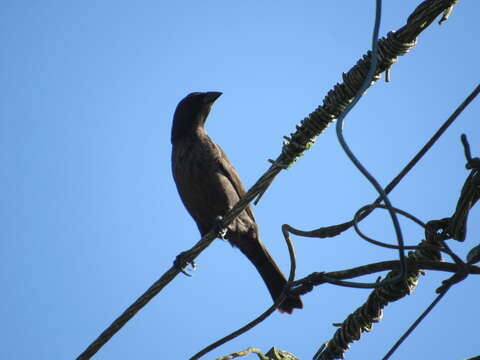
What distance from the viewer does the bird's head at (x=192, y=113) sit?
674 centimetres

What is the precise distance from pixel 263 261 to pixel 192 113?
6.58 feet

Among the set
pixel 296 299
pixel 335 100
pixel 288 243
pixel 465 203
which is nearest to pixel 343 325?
pixel 288 243

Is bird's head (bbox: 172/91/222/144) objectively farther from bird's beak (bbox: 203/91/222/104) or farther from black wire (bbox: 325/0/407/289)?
black wire (bbox: 325/0/407/289)

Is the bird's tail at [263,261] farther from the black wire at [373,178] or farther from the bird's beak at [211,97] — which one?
the black wire at [373,178]

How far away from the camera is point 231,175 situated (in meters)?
6.35

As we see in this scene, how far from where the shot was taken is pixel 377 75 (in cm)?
282

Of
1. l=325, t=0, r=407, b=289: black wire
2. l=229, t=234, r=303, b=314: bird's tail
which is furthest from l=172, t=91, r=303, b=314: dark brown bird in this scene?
l=325, t=0, r=407, b=289: black wire

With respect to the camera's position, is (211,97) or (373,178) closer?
(373,178)

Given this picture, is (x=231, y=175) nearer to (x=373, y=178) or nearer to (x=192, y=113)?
(x=192, y=113)

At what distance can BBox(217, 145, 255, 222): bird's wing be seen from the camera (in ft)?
20.6

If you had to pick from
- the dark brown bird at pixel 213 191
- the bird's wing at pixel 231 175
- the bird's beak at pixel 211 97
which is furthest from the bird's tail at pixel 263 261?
the bird's beak at pixel 211 97

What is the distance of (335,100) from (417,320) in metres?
1.20

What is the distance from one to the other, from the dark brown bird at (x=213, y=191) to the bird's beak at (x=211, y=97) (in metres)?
0.03

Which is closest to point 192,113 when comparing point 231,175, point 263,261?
point 231,175
